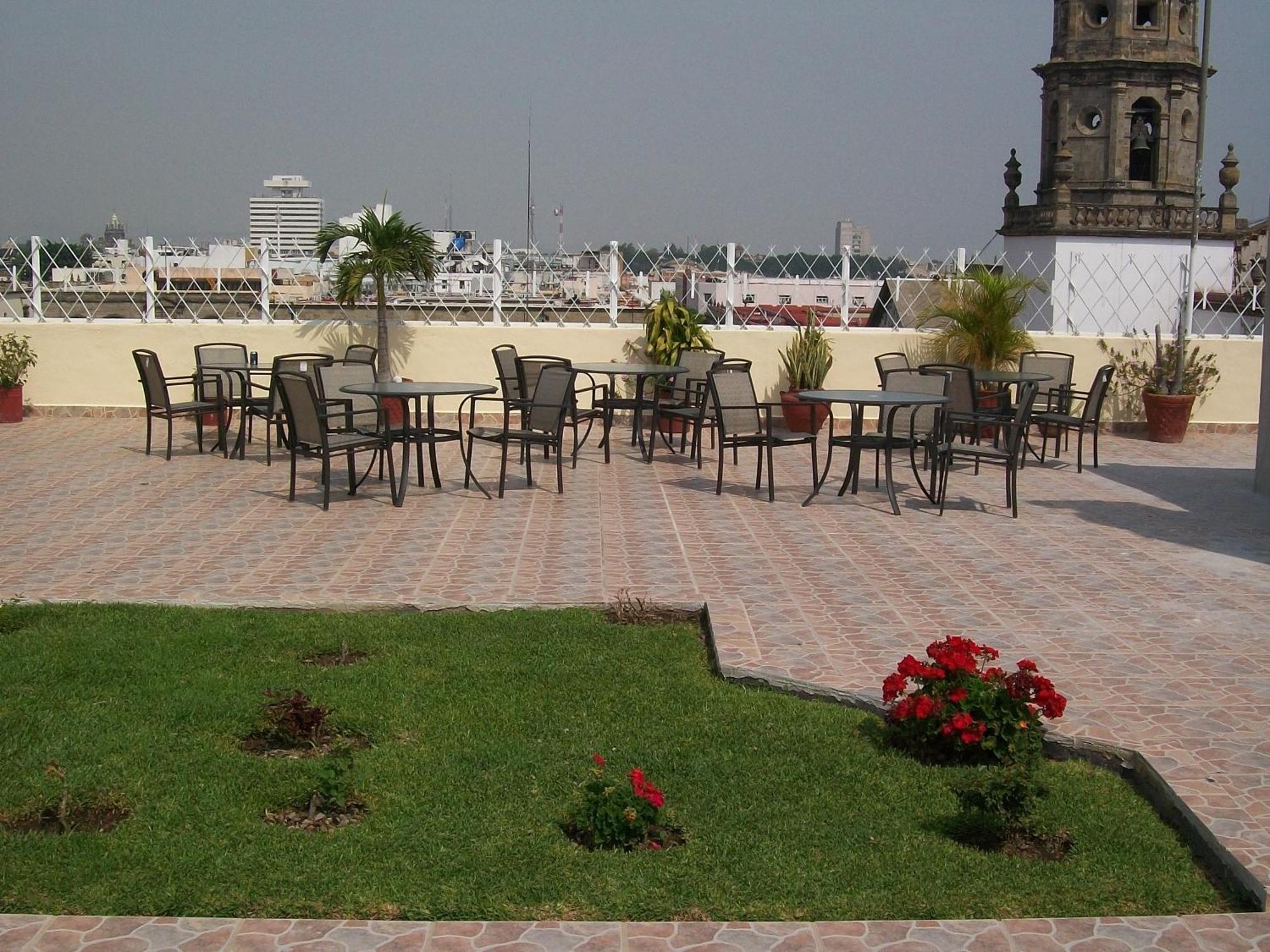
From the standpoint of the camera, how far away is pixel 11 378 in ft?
43.7

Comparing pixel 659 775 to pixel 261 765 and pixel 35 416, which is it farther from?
pixel 35 416

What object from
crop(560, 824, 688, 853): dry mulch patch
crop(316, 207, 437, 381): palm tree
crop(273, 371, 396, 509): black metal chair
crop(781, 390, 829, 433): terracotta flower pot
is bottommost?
crop(560, 824, 688, 853): dry mulch patch

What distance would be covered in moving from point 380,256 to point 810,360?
439cm

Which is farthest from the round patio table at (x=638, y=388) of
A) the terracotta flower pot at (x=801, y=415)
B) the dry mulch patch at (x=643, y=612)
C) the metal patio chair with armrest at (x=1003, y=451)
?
the dry mulch patch at (x=643, y=612)

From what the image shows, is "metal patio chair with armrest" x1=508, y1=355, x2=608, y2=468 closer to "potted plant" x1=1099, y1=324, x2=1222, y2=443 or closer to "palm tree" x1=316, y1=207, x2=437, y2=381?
"palm tree" x1=316, y1=207, x2=437, y2=381

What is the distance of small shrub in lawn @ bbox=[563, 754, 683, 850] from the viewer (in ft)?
12.4

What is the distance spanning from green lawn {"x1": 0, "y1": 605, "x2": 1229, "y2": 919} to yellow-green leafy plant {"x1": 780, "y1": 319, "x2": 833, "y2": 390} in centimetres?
829

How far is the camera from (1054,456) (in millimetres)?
12148

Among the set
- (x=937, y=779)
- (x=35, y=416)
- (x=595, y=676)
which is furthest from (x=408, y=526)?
(x=35, y=416)

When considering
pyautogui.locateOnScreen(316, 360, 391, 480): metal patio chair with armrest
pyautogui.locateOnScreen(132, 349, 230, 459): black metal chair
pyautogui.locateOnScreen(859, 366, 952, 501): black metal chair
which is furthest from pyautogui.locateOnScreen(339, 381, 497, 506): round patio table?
pyautogui.locateOnScreen(859, 366, 952, 501): black metal chair

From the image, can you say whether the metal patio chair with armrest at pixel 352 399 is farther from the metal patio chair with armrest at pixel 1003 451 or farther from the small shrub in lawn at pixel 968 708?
the small shrub in lawn at pixel 968 708

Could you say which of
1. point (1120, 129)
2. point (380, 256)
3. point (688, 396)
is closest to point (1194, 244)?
point (688, 396)

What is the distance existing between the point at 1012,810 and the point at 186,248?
41.3 feet

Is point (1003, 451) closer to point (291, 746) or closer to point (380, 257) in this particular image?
point (291, 746)
